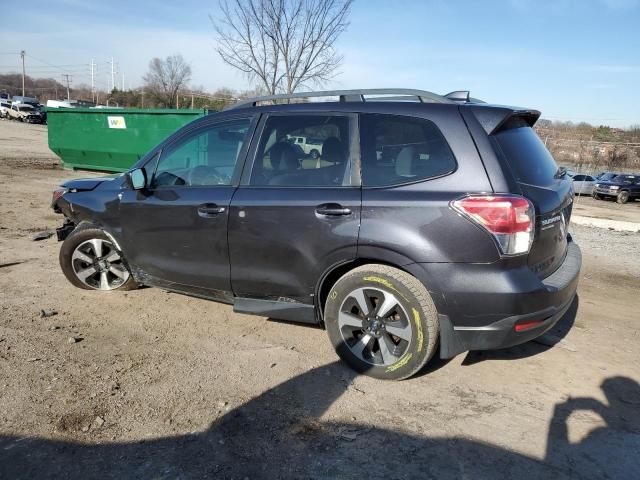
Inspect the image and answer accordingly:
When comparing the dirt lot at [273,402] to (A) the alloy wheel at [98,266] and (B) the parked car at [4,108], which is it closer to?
(A) the alloy wheel at [98,266]


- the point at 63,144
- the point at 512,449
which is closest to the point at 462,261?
the point at 512,449

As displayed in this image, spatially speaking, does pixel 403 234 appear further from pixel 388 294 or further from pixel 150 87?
pixel 150 87

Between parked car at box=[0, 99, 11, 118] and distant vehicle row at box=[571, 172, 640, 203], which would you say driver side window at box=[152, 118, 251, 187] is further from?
parked car at box=[0, 99, 11, 118]

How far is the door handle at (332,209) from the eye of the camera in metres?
3.25

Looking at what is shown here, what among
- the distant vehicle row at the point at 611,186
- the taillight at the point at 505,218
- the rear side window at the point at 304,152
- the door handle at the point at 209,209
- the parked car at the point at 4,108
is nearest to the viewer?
the taillight at the point at 505,218

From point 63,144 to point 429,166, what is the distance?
14.9 metres

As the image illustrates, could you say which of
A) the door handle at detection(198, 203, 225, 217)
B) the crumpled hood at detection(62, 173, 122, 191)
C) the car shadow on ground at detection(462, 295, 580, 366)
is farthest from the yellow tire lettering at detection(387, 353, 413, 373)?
the crumpled hood at detection(62, 173, 122, 191)

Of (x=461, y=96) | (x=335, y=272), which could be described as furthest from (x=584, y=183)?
(x=335, y=272)

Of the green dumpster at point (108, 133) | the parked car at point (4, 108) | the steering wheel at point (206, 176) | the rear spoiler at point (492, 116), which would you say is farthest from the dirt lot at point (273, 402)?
the parked car at point (4, 108)

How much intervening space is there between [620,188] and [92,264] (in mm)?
27173

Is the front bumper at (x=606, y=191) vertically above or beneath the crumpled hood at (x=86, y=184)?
beneath

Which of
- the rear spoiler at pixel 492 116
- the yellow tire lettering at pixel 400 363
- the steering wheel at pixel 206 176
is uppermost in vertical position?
the rear spoiler at pixel 492 116

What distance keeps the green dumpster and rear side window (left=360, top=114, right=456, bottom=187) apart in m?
9.74

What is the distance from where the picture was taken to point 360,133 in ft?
11.1
